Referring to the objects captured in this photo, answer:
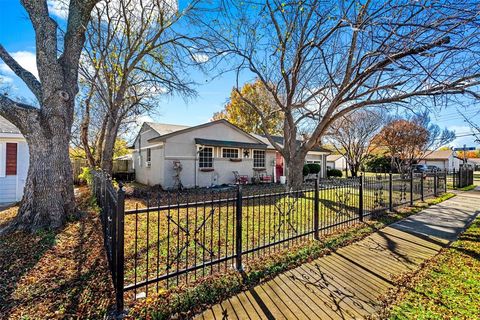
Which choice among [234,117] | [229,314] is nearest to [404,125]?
[234,117]

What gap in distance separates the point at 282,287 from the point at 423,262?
289 centimetres

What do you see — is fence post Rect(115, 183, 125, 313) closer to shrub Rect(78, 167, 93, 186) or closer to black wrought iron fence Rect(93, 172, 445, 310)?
black wrought iron fence Rect(93, 172, 445, 310)

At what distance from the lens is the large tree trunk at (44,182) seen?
5.40 meters

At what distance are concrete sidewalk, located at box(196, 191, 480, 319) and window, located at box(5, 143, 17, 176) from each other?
11.4 meters

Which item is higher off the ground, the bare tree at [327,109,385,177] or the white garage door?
the bare tree at [327,109,385,177]

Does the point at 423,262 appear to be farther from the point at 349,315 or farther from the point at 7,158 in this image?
the point at 7,158

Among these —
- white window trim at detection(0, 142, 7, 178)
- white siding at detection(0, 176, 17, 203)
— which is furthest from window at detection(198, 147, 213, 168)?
white window trim at detection(0, 142, 7, 178)

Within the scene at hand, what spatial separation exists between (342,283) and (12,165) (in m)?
12.7

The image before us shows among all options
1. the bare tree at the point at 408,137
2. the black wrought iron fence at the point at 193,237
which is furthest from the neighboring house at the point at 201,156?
the bare tree at the point at 408,137

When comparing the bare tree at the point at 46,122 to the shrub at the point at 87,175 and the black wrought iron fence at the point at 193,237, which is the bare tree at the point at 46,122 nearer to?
the black wrought iron fence at the point at 193,237

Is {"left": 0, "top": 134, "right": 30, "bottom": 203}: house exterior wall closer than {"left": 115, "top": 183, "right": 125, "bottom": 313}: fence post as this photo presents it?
No

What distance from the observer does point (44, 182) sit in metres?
5.49

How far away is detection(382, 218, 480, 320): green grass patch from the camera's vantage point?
2.82 meters

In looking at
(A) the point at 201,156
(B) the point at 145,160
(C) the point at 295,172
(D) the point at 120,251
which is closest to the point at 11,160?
(B) the point at 145,160
